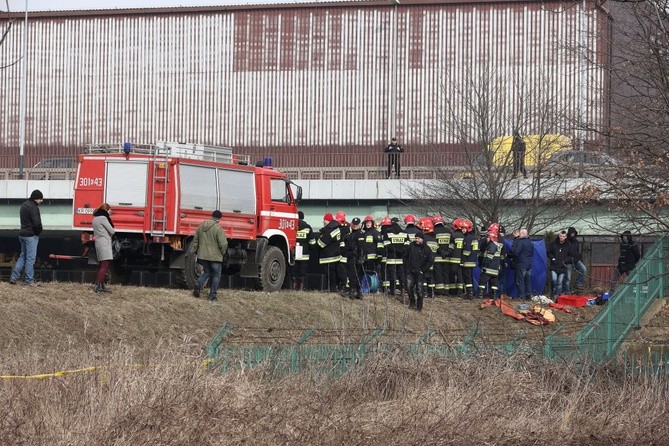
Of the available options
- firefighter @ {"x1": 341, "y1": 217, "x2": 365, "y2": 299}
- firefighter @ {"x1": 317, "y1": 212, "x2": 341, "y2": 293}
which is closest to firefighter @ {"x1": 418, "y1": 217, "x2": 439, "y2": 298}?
firefighter @ {"x1": 341, "y1": 217, "x2": 365, "y2": 299}

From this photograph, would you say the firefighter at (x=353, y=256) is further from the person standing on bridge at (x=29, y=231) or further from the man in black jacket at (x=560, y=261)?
the person standing on bridge at (x=29, y=231)

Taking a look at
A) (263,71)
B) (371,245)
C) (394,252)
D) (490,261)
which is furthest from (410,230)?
(263,71)

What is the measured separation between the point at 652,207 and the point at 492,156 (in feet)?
53.9

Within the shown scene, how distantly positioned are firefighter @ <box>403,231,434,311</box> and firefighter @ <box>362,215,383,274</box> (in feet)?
3.21

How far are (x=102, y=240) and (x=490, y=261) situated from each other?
348 inches

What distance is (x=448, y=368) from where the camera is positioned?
14258 millimetres

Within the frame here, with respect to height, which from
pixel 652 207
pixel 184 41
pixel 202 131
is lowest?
pixel 652 207

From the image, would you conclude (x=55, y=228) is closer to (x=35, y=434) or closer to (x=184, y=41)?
(x=184, y=41)

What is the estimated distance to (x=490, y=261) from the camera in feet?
88.1

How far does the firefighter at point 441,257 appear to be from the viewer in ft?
86.2

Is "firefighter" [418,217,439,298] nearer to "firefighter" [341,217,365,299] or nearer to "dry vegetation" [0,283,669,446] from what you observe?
"firefighter" [341,217,365,299]

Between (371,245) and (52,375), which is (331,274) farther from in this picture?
(52,375)

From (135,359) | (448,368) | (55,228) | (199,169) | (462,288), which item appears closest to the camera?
(135,359)

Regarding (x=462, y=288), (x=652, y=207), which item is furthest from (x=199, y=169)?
(x=652, y=207)
